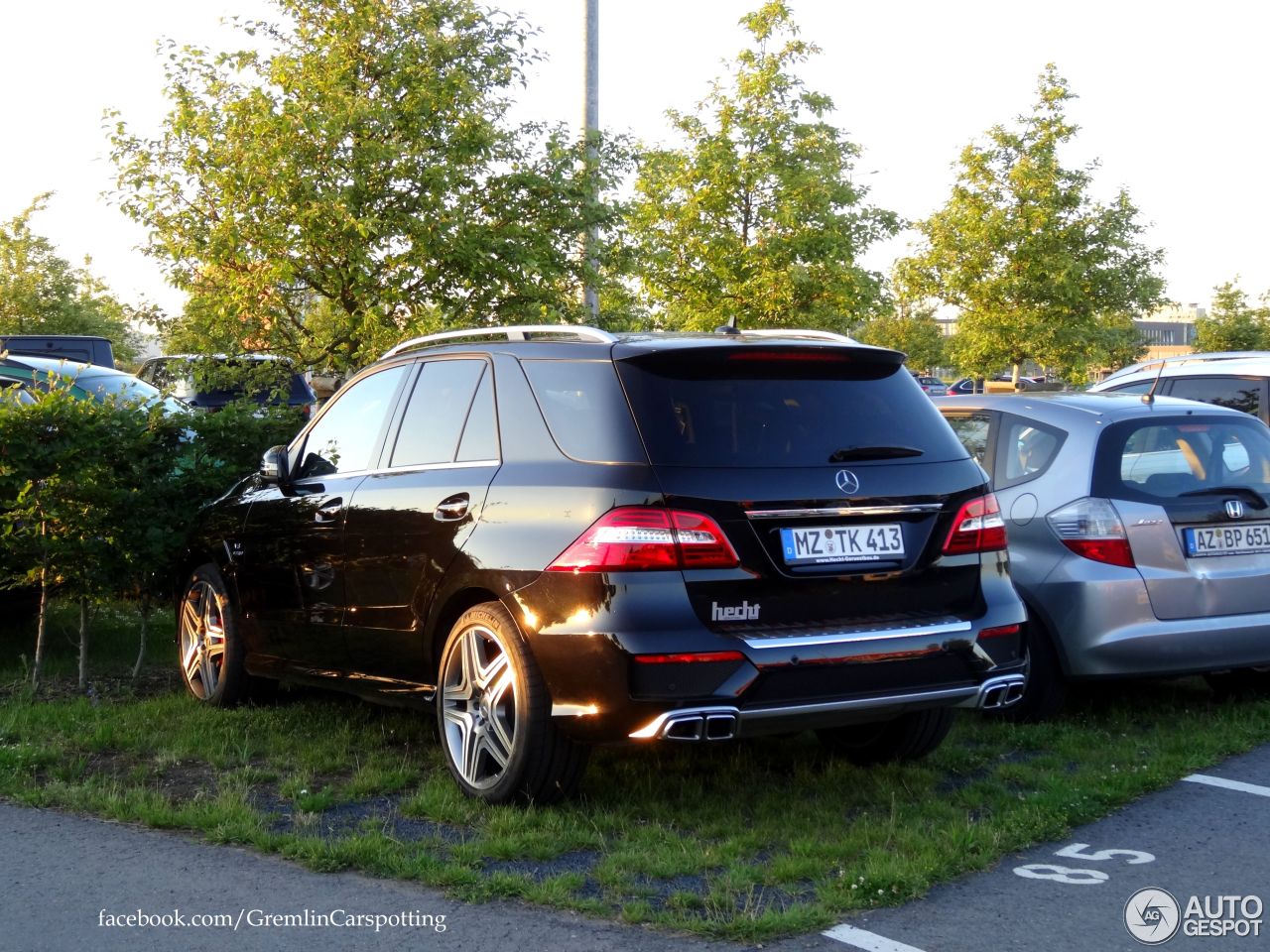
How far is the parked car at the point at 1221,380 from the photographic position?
37.7ft

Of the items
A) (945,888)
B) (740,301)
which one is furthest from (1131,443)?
(740,301)

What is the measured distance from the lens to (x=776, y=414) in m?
5.18

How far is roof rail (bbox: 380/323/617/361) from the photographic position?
5402 mm

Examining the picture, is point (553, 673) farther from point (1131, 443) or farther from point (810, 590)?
point (1131, 443)

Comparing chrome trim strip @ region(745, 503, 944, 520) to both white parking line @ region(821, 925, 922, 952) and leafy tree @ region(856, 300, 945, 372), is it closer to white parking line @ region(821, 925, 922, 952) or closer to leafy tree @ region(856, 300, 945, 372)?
white parking line @ region(821, 925, 922, 952)

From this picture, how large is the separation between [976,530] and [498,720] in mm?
1954

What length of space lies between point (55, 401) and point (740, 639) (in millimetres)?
4381

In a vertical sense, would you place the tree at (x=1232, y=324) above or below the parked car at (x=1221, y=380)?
above

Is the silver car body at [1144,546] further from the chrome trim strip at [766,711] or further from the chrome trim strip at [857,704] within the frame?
the chrome trim strip at [766,711]

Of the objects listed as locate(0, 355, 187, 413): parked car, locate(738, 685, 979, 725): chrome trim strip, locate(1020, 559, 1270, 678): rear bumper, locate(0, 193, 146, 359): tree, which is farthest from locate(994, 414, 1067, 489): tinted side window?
locate(0, 193, 146, 359): tree

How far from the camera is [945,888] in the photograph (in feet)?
14.6

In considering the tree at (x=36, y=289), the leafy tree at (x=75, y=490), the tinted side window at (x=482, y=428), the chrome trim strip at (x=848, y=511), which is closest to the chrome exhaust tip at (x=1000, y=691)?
the chrome trim strip at (x=848, y=511)

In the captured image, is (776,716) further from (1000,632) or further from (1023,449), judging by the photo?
(1023,449)

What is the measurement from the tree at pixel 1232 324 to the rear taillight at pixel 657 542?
2288 inches
